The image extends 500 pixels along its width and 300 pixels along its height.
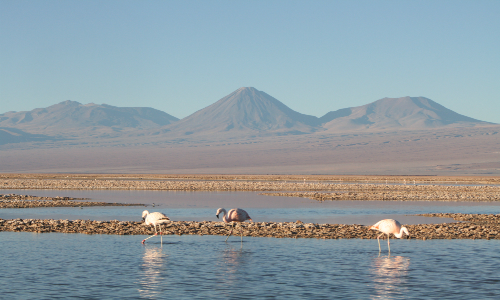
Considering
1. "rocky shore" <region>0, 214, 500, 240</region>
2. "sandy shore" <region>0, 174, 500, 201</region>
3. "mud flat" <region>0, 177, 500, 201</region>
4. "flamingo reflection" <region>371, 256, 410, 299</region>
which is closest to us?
"flamingo reflection" <region>371, 256, 410, 299</region>

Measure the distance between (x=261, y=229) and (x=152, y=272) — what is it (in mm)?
8401

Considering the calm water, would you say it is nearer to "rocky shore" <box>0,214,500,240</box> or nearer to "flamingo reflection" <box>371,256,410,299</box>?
"flamingo reflection" <box>371,256,410,299</box>

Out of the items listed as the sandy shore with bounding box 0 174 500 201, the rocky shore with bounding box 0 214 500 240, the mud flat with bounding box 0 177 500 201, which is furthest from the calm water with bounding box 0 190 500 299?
the sandy shore with bounding box 0 174 500 201

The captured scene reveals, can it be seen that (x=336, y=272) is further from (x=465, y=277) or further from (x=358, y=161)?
(x=358, y=161)

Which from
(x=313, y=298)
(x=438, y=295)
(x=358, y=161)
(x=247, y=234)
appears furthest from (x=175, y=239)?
(x=358, y=161)

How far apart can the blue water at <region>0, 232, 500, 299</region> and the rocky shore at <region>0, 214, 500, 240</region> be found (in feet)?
3.30

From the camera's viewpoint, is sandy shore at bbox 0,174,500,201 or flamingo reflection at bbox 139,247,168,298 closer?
flamingo reflection at bbox 139,247,168,298

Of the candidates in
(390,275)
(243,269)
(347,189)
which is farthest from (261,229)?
(347,189)

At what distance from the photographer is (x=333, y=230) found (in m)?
21.6

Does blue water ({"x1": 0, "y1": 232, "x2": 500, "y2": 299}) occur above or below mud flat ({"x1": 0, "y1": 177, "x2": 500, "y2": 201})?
below

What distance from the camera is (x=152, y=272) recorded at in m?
14.3

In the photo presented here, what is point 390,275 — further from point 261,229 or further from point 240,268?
point 261,229

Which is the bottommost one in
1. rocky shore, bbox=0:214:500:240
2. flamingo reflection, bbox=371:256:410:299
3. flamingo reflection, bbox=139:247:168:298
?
flamingo reflection, bbox=371:256:410:299

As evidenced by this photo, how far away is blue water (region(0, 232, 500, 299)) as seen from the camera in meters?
12.3
